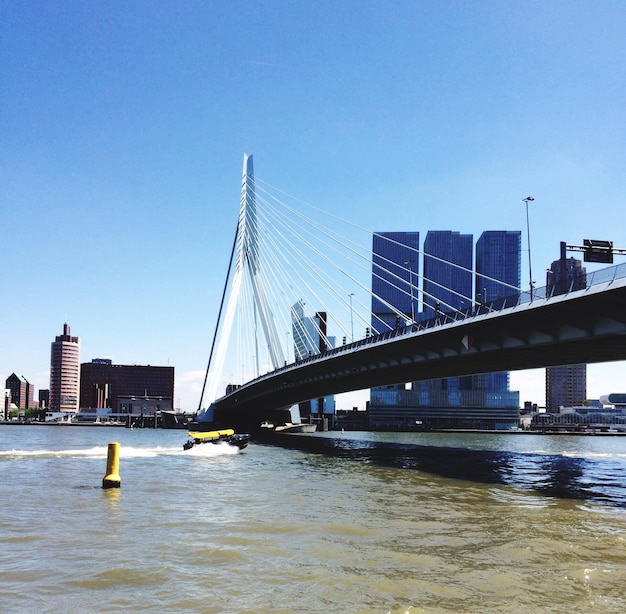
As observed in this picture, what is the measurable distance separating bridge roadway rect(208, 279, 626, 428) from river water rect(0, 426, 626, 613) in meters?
8.73

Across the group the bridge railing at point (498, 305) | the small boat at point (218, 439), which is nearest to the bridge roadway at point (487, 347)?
the bridge railing at point (498, 305)

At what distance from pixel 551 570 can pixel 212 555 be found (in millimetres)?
7262

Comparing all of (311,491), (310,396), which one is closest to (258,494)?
(311,491)

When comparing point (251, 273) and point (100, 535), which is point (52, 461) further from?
point (251, 273)

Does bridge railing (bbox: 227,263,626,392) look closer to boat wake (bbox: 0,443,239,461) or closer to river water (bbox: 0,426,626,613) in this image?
river water (bbox: 0,426,626,613)

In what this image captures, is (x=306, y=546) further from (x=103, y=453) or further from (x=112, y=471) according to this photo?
(x=103, y=453)

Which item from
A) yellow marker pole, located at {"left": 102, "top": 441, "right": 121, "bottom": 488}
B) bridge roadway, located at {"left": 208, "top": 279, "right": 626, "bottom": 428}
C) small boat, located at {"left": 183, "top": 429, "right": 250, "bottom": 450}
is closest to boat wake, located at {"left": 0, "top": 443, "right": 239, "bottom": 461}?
small boat, located at {"left": 183, "top": 429, "right": 250, "bottom": 450}

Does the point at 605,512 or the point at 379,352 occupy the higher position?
the point at 379,352

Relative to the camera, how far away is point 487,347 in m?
45.9

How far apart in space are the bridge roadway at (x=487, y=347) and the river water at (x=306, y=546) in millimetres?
8734

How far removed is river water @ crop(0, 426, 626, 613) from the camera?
12.2 m

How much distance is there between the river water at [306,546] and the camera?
1222cm

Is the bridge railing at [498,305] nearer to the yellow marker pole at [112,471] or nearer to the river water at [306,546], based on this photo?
the river water at [306,546]

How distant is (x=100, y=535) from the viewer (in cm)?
1755
